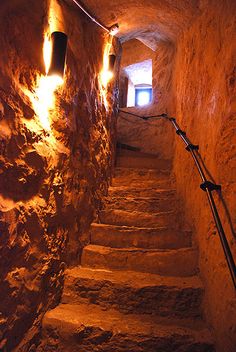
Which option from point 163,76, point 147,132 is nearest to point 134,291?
point 147,132

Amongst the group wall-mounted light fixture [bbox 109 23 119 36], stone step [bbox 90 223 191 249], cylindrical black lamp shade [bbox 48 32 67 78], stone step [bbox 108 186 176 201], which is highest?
wall-mounted light fixture [bbox 109 23 119 36]

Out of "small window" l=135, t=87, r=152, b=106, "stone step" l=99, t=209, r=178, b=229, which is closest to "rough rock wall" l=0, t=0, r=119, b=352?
"stone step" l=99, t=209, r=178, b=229

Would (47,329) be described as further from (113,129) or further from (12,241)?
(113,129)

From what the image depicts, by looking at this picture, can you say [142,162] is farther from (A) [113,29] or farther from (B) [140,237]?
(A) [113,29]

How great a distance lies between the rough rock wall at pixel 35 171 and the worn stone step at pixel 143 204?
573 millimetres

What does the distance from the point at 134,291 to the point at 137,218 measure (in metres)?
0.95

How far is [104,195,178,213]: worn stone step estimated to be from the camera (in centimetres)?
300

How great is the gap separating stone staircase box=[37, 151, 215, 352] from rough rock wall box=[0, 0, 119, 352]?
165 mm

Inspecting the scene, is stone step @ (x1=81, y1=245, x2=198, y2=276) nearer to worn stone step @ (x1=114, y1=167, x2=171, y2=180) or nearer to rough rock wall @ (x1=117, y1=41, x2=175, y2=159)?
worn stone step @ (x1=114, y1=167, x2=171, y2=180)

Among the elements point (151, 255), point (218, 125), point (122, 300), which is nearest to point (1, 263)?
point (122, 300)

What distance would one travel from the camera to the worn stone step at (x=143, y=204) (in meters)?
3.00

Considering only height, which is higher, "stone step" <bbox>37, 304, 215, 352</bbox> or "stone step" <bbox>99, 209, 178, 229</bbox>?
"stone step" <bbox>99, 209, 178, 229</bbox>

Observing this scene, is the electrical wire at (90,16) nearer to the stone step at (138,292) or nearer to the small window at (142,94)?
the stone step at (138,292)

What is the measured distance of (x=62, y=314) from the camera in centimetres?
183
